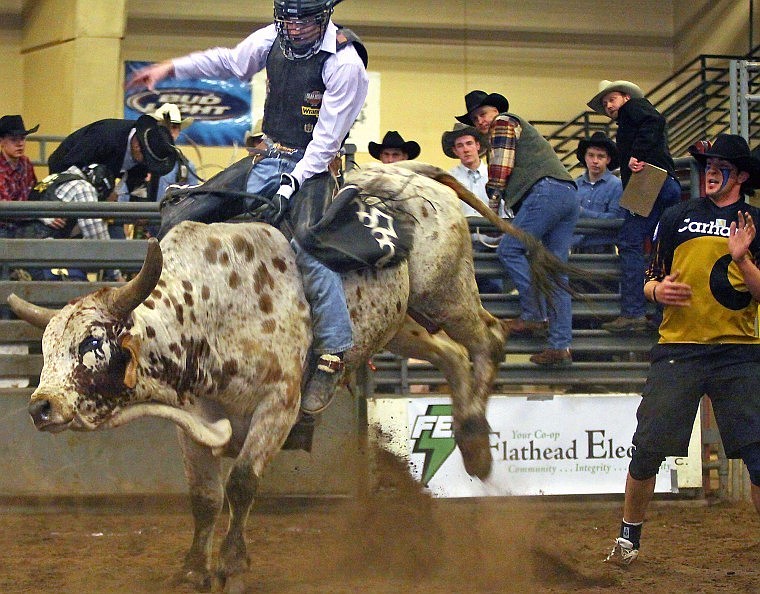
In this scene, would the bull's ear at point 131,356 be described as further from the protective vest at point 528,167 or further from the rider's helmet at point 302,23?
the protective vest at point 528,167

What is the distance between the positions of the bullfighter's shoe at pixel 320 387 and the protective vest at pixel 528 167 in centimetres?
260

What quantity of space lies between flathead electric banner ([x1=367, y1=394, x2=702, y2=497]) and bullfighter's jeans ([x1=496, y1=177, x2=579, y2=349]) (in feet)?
1.66

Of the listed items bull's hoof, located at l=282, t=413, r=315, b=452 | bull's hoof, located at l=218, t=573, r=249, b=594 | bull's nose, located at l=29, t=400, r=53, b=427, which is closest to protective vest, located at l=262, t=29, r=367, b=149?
bull's hoof, located at l=282, t=413, r=315, b=452

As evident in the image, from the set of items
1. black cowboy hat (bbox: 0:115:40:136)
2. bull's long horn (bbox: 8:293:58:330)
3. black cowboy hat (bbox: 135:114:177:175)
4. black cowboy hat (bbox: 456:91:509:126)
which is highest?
black cowboy hat (bbox: 456:91:509:126)

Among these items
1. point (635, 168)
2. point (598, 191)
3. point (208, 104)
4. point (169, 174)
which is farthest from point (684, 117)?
point (169, 174)

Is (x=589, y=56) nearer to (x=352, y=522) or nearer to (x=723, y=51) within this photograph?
(x=723, y=51)

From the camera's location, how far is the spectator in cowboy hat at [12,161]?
8.00 m

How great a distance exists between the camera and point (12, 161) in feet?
26.7

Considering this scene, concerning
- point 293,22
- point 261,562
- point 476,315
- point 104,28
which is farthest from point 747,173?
point 104,28

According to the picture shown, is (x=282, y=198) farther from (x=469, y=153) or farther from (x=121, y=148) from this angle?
(x=469, y=153)

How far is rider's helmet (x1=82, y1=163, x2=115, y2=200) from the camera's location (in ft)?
25.5

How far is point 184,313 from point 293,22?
1.50m

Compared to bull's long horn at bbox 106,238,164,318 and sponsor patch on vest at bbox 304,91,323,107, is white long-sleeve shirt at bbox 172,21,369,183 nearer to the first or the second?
sponsor patch on vest at bbox 304,91,323,107

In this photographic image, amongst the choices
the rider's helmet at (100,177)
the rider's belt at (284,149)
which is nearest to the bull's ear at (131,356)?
the rider's belt at (284,149)
